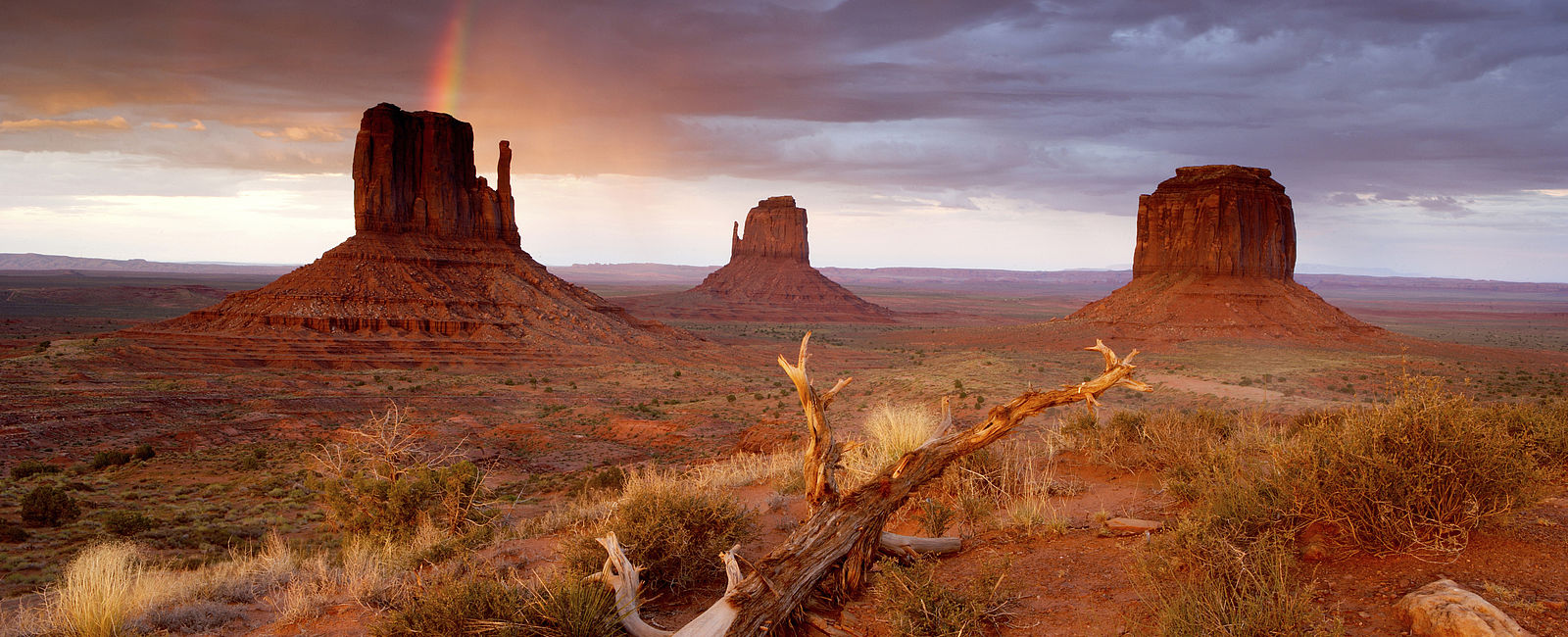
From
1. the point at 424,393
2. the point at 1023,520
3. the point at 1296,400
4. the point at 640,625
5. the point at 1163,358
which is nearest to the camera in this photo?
the point at 640,625

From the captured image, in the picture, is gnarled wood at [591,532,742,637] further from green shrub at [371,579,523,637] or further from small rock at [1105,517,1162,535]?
small rock at [1105,517,1162,535]

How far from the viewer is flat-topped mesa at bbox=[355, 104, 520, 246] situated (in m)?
51.8

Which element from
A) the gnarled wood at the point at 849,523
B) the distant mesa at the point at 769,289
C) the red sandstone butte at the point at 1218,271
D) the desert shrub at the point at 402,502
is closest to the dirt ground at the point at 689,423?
the gnarled wood at the point at 849,523

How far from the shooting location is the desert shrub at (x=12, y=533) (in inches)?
530

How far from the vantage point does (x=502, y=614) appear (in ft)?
15.8

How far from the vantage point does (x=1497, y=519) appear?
15.3 ft

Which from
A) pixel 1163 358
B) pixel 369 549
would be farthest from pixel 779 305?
pixel 369 549

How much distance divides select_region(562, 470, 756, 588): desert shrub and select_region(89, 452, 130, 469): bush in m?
20.5

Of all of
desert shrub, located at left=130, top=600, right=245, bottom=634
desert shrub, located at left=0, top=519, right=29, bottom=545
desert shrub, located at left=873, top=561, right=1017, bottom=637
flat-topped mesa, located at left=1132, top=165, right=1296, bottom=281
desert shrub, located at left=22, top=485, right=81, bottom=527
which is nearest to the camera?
desert shrub, located at left=873, top=561, right=1017, bottom=637

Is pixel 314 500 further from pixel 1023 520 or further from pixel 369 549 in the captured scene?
pixel 1023 520

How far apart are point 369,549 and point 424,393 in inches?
1036

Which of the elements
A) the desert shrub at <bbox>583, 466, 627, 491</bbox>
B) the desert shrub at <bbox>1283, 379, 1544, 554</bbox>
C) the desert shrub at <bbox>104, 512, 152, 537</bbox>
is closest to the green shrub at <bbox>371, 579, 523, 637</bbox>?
the desert shrub at <bbox>1283, 379, 1544, 554</bbox>

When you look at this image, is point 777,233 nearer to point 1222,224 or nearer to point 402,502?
point 1222,224

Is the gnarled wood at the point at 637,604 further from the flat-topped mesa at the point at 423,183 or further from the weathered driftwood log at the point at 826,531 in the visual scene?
the flat-topped mesa at the point at 423,183
